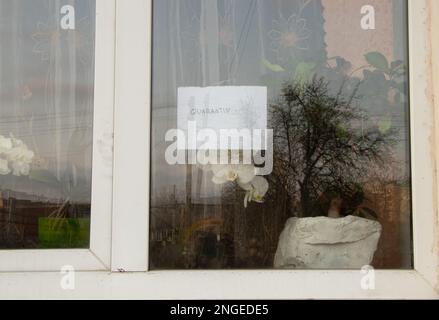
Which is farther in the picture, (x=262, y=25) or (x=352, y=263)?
(x=262, y=25)

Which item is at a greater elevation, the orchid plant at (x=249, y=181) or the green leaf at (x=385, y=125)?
the green leaf at (x=385, y=125)

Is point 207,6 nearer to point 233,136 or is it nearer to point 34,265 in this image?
point 233,136

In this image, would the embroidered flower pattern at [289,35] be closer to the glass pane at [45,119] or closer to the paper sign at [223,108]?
the paper sign at [223,108]

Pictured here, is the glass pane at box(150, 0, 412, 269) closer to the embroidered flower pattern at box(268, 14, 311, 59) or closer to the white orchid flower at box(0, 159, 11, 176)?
the embroidered flower pattern at box(268, 14, 311, 59)

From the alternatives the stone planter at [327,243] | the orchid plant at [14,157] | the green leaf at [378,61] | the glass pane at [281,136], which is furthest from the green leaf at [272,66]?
the orchid plant at [14,157]

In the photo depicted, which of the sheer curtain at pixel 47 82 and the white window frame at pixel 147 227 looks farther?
the sheer curtain at pixel 47 82

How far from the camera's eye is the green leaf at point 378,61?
60.2 inches

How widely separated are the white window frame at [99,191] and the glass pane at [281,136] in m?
0.12

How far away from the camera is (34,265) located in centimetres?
146

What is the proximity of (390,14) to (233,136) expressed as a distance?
0.57 m

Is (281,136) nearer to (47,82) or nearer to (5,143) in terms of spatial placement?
(47,82)

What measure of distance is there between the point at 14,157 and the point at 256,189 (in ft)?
2.32

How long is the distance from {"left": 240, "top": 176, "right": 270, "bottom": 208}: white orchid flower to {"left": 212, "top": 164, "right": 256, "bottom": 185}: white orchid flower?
0.01 meters
